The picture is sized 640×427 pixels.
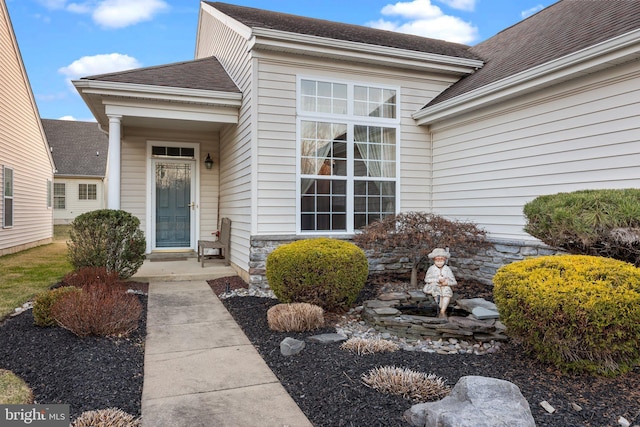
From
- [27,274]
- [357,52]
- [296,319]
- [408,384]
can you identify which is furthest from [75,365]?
[357,52]

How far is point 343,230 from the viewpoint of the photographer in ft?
22.3

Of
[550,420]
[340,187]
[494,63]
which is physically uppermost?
[494,63]

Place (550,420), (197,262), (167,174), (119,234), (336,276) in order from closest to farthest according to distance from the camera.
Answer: (550,420) < (336,276) < (119,234) < (197,262) < (167,174)

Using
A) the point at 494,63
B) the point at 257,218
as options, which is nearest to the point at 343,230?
the point at 257,218

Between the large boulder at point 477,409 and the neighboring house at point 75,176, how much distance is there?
22.1 meters

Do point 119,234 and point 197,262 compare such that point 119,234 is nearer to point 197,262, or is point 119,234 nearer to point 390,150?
point 197,262

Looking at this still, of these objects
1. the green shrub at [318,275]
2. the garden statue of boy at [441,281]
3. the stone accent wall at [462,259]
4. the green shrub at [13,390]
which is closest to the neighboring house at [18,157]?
the stone accent wall at [462,259]

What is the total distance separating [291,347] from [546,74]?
4.44 meters

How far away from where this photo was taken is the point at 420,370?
3049 millimetres

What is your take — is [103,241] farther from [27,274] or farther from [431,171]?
[431,171]

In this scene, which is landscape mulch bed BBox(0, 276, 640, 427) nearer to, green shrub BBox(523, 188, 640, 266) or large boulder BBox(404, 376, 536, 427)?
large boulder BBox(404, 376, 536, 427)

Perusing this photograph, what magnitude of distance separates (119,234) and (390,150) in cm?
456

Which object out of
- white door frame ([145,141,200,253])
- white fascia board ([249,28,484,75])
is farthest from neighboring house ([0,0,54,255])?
white fascia board ([249,28,484,75])

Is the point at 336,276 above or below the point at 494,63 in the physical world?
below
